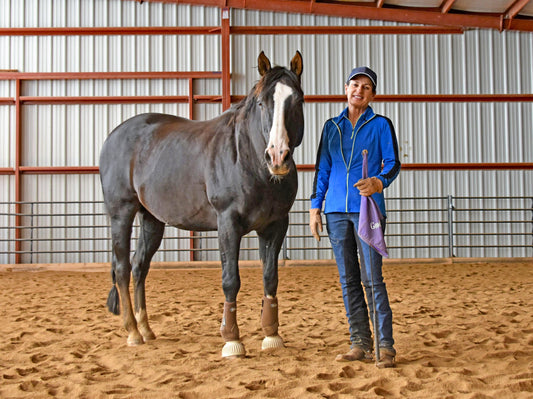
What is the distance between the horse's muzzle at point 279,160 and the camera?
2695 mm

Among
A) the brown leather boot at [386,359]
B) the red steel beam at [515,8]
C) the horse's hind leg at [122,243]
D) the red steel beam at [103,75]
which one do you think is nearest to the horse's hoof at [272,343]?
the brown leather boot at [386,359]

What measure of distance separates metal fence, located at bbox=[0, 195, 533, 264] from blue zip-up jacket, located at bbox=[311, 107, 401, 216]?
7815 millimetres

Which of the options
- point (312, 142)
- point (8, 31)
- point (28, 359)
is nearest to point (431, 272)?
point (312, 142)

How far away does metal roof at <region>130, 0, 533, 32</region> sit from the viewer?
10.7 m

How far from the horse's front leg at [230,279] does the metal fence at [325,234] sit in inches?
298

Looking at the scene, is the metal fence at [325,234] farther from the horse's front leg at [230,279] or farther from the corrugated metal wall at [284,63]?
the horse's front leg at [230,279]

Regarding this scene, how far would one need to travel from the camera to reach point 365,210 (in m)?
2.75

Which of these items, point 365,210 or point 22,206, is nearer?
point 365,210

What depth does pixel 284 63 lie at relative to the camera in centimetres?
1116

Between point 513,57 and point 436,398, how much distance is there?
10.9 metres

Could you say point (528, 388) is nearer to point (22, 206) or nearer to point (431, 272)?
point (431, 272)

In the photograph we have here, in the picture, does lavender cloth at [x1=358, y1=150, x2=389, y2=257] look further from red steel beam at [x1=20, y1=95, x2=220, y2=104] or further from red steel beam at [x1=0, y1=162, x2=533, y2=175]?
red steel beam at [x1=20, y1=95, x2=220, y2=104]

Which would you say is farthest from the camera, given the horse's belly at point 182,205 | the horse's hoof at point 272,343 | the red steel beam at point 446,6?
the red steel beam at point 446,6

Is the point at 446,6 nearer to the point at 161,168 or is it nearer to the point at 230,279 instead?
the point at 161,168
